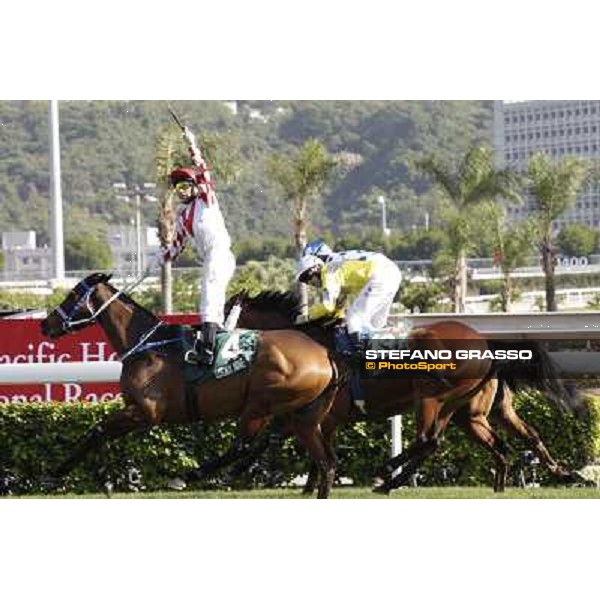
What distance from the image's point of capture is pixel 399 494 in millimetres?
10172

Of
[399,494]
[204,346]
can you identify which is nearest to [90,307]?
[204,346]

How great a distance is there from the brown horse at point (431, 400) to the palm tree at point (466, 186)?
1.89 feet

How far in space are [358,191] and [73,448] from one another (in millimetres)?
2498

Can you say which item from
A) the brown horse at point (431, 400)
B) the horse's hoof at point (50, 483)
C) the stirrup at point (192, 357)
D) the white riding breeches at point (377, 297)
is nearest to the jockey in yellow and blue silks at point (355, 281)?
the white riding breeches at point (377, 297)

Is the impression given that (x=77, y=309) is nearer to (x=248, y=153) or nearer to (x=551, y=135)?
(x=248, y=153)

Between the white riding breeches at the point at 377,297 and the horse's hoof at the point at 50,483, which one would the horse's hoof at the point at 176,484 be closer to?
the horse's hoof at the point at 50,483

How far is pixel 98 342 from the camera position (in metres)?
11.0

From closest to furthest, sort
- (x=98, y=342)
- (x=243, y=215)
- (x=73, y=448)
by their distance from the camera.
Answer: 1. (x=243, y=215)
2. (x=73, y=448)
3. (x=98, y=342)

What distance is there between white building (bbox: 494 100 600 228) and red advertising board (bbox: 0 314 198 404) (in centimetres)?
219

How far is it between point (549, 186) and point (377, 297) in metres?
1.28

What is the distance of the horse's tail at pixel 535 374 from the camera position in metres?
9.71

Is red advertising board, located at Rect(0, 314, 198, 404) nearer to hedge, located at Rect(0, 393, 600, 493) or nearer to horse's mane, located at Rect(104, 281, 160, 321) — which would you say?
horse's mane, located at Rect(104, 281, 160, 321)

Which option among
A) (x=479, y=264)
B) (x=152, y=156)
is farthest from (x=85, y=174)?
(x=479, y=264)
